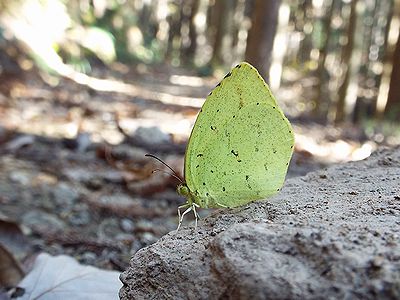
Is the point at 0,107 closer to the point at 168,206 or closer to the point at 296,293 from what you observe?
the point at 168,206

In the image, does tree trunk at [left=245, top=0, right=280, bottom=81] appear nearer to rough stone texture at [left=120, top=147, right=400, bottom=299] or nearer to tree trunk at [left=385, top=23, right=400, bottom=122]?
tree trunk at [left=385, top=23, right=400, bottom=122]

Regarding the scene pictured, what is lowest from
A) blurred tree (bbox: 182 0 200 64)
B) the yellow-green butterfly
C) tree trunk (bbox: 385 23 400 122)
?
blurred tree (bbox: 182 0 200 64)

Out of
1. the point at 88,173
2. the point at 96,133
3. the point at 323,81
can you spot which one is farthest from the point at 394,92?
the point at 88,173

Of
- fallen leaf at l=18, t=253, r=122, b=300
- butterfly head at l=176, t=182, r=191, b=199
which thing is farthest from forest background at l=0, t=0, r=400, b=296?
butterfly head at l=176, t=182, r=191, b=199

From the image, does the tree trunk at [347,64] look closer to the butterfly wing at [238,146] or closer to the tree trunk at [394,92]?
the tree trunk at [394,92]

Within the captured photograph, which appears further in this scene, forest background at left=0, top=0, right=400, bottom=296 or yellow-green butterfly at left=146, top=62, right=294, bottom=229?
forest background at left=0, top=0, right=400, bottom=296
